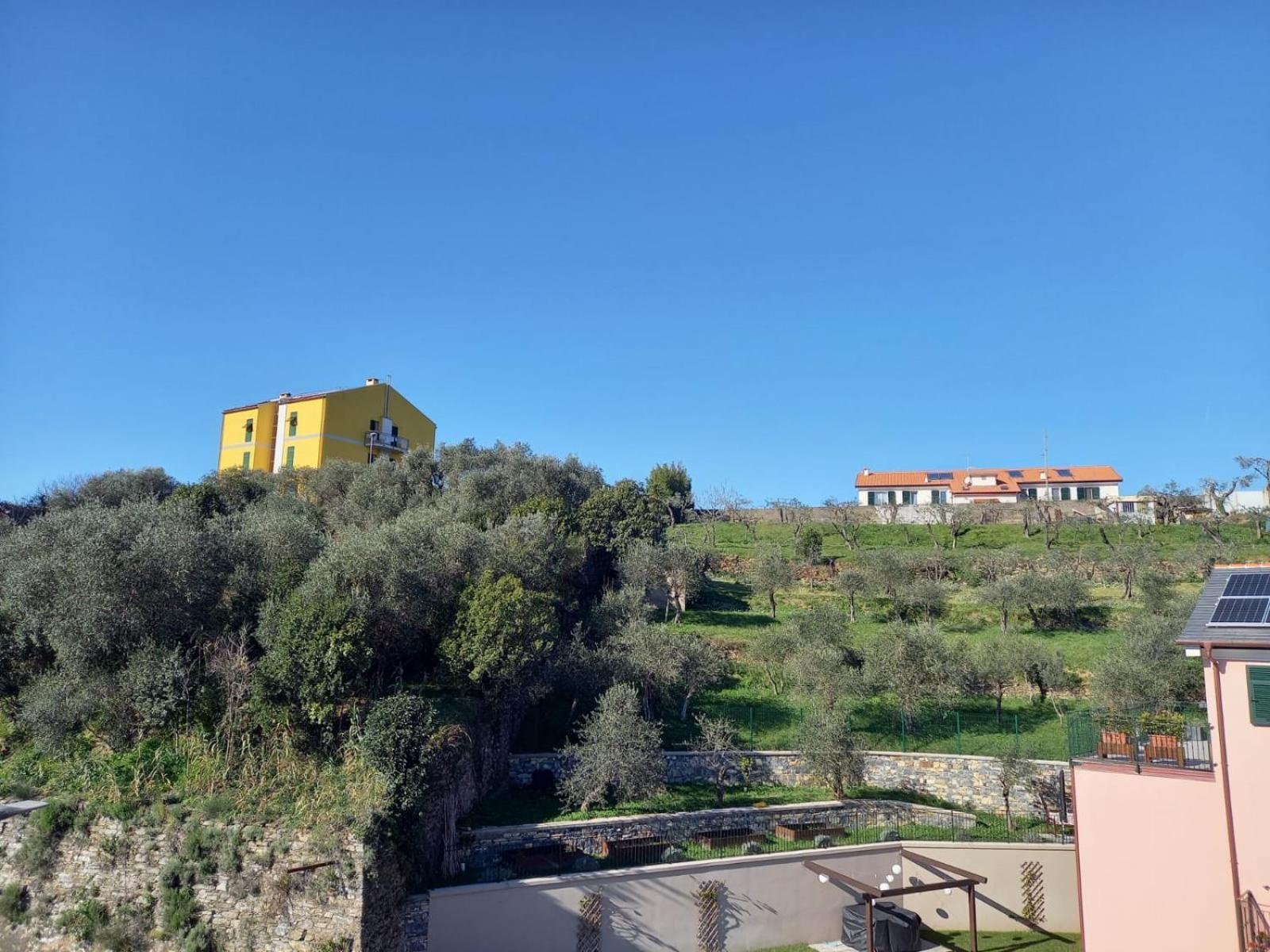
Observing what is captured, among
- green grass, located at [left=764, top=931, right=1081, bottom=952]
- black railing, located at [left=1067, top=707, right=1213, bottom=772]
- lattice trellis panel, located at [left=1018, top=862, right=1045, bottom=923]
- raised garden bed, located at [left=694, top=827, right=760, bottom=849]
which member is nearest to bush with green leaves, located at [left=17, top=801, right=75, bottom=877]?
raised garden bed, located at [left=694, top=827, right=760, bottom=849]

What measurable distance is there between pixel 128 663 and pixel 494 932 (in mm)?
9624

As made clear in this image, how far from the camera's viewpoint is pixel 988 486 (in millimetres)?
65312

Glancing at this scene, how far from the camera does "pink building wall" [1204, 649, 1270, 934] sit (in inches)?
497

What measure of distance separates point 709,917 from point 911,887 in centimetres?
432

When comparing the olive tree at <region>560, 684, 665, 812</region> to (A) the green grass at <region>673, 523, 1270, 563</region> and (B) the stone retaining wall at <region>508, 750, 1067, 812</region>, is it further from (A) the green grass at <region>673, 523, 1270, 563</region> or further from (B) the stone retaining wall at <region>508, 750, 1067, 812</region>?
(A) the green grass at <region>673, 523, 1270, 563</region>

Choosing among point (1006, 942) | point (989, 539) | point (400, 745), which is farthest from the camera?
point (989, 539)

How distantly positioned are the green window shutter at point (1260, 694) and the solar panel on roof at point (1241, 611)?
2.70ft

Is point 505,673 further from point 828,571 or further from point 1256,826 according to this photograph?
point 828,571

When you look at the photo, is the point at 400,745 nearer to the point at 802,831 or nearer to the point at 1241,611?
the point at 802,831

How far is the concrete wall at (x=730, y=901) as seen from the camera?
14984mm

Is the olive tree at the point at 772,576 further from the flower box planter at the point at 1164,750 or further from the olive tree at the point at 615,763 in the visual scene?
the flower box planter at the point at 1164,750

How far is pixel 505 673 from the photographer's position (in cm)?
2033

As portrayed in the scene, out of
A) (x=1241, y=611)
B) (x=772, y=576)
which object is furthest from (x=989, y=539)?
(x=1241, y=611)

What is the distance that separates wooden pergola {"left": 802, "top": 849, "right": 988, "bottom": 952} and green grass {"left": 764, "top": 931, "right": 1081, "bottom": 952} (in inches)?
10.9
